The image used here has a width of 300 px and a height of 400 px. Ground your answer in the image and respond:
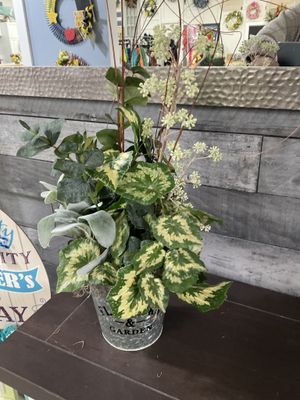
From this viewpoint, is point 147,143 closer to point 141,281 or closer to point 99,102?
point 141,281

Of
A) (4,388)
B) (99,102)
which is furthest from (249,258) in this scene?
(4,388)

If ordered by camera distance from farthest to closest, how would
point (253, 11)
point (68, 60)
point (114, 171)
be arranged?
point (253, 11)
point (68, 60)
point (114, 171)

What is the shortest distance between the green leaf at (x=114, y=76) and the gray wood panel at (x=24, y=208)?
26.3 inches

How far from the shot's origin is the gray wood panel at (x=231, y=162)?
2.41ft

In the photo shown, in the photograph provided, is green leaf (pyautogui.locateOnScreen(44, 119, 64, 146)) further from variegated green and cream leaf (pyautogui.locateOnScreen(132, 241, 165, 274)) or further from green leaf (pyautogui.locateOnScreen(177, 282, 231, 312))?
green leaf (pyautogui.locateOnScreen(177, 282, 231, 312))

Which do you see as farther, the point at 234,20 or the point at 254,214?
the point at 234,20

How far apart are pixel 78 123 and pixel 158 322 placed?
1.81ft

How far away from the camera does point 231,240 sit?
848 mm

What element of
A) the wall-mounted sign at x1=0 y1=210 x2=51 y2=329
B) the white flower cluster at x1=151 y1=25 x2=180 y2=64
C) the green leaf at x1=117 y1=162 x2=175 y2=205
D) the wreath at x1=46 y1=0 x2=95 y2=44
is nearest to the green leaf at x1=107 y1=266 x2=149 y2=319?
the green leaf at x1=117 y1=162 x2=175 y2=205

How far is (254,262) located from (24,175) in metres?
0.74

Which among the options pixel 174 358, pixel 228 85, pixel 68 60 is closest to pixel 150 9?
pixel 228 85

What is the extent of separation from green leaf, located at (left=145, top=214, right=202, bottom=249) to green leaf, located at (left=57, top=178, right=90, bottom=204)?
115 mm

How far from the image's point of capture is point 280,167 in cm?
72

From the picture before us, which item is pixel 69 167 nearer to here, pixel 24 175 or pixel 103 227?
pixel 103 227
